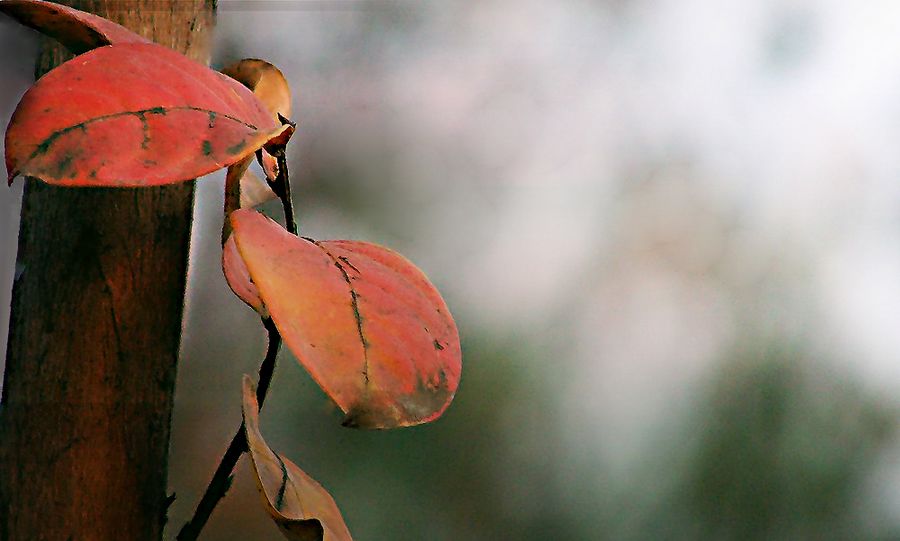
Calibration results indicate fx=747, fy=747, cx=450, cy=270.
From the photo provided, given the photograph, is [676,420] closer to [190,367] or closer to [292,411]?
[292,411]

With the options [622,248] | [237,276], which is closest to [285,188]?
[237,276]

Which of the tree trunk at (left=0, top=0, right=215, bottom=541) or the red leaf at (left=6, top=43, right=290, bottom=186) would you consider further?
the tree trunk at (left=0, top=0, right=215, bottom=541)

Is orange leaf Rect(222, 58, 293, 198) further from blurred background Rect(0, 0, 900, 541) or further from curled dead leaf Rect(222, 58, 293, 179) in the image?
blurred background Rect(0, 0, 900, 541)

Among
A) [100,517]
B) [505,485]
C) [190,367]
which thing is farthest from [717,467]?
[100,517]

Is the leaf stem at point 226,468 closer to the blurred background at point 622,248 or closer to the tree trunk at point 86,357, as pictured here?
the tree trunk at point 86,357

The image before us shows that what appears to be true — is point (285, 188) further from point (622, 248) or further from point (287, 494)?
point (622, 248)

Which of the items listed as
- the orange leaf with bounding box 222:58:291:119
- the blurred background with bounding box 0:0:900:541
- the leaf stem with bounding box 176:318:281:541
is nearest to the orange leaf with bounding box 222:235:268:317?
the leaf stem with bounding box 176:318:281:541
